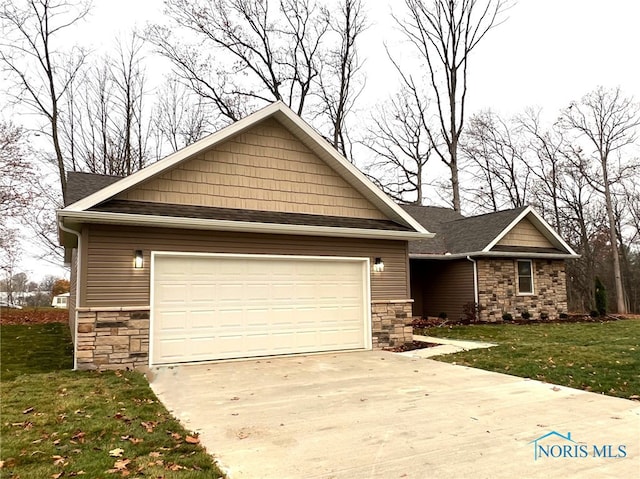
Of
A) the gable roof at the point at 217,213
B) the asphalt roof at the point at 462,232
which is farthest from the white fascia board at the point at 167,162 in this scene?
the asphalt roof at the point at 462,232

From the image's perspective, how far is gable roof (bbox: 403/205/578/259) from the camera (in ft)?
52.9

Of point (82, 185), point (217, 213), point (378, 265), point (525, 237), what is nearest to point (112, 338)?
point (217, 213)

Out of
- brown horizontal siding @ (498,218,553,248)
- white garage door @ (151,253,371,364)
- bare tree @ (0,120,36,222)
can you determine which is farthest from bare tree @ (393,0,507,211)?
bare tree @ (0,120,36,222)

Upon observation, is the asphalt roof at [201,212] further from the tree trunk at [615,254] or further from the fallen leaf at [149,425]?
the tree trunk at [615,254]

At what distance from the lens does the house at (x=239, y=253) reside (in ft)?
25.3

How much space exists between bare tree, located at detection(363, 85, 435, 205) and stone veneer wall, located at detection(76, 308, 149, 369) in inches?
831

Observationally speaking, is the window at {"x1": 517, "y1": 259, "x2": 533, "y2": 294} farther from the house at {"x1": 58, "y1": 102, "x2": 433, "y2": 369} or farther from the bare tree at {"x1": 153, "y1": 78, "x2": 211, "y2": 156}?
the bare tree at {"x1": 153, "y1": 78, "x2": 211, "y2": 156}

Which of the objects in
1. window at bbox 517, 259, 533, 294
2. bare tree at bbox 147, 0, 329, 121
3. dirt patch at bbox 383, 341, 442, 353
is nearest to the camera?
dirt patch at bbox 383, 341, 442, 353

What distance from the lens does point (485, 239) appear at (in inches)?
639

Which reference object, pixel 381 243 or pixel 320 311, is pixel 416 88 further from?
pixel 320 311

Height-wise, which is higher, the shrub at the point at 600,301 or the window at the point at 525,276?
the window at the point at 525,276

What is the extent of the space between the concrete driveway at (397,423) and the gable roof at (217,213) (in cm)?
261

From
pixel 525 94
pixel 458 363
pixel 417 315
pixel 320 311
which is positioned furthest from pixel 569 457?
pixel 525 94

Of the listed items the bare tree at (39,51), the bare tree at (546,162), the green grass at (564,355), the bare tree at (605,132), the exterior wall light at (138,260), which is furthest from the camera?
the bare tree at (546,162)
